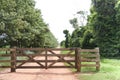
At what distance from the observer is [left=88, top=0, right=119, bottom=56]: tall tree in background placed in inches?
1547

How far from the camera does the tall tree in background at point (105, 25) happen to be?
3928 centimetres

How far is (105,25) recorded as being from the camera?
3988 cm

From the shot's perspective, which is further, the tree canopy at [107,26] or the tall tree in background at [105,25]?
the tall tree in background at [105,25]

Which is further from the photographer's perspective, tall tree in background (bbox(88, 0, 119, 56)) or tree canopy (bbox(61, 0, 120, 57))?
tall tree in background (bbox(88, 0, 119, 56))

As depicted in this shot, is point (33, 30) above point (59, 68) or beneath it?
above

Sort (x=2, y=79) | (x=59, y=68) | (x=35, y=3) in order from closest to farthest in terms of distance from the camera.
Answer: (x=2, y=79), (x=59, y=68), (x=35, y=3)

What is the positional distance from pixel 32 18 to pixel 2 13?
17.2 meters

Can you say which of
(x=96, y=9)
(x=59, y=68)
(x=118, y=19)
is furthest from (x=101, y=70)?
(x=96, y=9)

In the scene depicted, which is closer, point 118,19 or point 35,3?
point 118,19

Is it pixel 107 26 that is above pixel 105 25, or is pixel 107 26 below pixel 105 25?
below

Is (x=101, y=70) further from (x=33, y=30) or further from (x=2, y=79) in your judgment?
(x=33, y=30)

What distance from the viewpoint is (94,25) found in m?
41.5

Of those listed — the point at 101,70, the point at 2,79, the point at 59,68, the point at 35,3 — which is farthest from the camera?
the point at 35,3

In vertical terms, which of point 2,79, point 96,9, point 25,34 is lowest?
point 2,79
